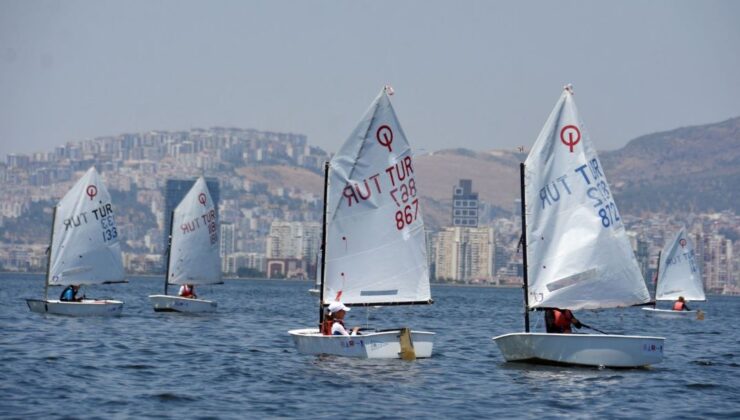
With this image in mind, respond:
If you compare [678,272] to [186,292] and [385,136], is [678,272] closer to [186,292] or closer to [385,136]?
[186,292]

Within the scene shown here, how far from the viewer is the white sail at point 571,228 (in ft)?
131

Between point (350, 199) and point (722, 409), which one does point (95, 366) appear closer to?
point (350, 199)

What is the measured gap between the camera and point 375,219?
42.0m

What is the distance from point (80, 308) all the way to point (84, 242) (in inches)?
208

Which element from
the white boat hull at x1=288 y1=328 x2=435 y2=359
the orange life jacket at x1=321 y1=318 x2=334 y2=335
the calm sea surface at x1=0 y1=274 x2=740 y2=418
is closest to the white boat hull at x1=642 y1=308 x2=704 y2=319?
the calm sea surface at x1=0 y1=274 x2=740 y2=418

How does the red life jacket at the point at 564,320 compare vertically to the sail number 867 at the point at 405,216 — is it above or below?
below

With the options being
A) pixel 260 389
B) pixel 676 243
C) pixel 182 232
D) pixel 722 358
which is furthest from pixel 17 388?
pixel 676 243

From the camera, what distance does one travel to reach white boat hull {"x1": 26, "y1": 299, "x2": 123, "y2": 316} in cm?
6244

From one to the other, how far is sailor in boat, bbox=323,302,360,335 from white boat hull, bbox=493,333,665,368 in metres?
4.96

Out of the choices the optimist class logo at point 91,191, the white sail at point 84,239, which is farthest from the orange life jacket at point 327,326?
the optimist class logo at point 91,191

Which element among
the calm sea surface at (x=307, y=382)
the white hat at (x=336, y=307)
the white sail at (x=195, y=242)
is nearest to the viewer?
the calm sea surface at (x=307, y=382)

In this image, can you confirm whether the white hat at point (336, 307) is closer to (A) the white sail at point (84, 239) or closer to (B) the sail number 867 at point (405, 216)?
(B) the sail number 867 at point (405, 216)

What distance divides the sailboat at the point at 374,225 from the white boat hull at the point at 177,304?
99.4 ft

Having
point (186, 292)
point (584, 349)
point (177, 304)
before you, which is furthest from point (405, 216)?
point (186, 292)
